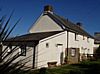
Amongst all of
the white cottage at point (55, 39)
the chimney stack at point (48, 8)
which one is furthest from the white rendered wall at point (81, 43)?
the chimney stack at point (48, 8)

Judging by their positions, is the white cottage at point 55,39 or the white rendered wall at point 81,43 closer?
the white cottage at point 55,39

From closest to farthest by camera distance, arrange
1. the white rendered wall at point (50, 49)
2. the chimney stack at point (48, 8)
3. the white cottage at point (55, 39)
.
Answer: the white rendered wall at point (50, 49), the white cottage at point (55, 39), the chimney stack at point (48, 8)

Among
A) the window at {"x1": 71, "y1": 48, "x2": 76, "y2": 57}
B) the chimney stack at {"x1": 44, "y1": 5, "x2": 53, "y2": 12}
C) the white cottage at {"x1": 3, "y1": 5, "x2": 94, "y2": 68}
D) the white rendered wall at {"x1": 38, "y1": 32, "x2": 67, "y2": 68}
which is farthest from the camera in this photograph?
the chimney stack at {"x1": 44, "y1": 5, "x2": 53, "y2": 12}

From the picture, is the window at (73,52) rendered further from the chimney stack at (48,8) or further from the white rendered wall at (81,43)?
the chimney stack at (48,8)

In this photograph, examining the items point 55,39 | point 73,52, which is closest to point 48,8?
point 73,52

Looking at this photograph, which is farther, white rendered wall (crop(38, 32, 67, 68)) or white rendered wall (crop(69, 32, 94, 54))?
white rendered wall (crop(69, 32, 94, 54))

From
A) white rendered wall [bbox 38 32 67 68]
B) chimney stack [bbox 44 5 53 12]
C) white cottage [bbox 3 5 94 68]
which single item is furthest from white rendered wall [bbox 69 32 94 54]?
chimney stack [bbox 44 5 53 12]

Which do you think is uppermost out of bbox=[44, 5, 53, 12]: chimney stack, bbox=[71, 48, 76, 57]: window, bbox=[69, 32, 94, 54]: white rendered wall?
bbox=[44, 5, 53, 12]: chimney stack

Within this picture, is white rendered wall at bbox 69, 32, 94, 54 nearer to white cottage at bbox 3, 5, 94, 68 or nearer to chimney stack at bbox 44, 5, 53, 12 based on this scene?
white cottage at bbox 3, 5, 94, 68

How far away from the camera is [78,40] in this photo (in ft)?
119

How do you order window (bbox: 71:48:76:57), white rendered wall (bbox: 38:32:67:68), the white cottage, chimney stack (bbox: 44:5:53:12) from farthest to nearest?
1. chimney stack (bbox: 44:5:53:12)
2. window (bbox: 71:48:76:57)
3. the white cottage
4. white rendered wall (bbox: 38:32:67:68)

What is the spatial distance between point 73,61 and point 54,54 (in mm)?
5474

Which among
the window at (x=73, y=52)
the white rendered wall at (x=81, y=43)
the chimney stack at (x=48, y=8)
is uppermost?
the chimney stack at (x=48, y=8)

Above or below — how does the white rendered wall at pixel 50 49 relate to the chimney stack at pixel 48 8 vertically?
below
